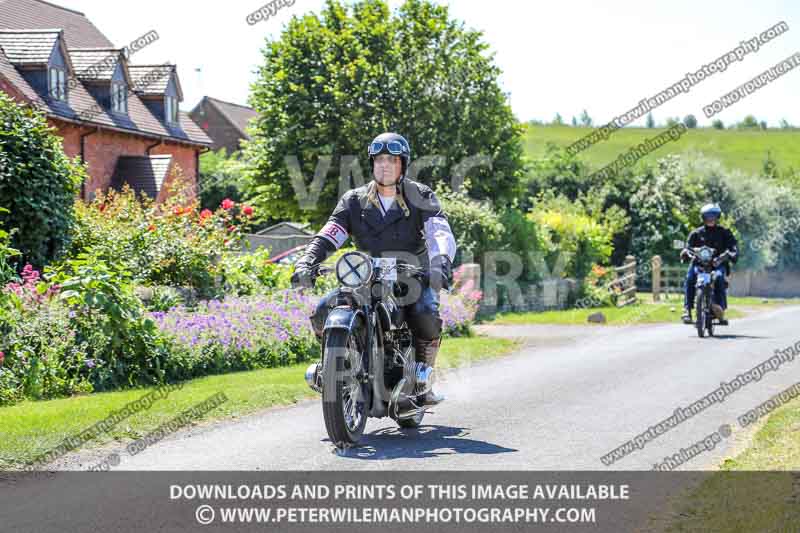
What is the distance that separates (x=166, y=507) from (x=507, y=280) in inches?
806

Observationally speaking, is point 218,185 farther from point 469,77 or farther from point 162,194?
point 469,77

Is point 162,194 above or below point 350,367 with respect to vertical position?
above

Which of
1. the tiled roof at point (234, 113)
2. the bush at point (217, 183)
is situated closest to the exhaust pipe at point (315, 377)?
the bush at point (217, 183)

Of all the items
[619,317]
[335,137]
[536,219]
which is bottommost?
[619,317]

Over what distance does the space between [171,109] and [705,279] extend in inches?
1041

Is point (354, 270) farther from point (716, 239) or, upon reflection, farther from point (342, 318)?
point (716, 239)

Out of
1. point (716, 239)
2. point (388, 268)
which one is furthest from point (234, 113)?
point (388, 268)

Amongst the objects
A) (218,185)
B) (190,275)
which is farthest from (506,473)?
(218,185)

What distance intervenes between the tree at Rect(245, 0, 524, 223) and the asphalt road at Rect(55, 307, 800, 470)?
19312 millimetres

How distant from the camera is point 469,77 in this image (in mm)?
33344

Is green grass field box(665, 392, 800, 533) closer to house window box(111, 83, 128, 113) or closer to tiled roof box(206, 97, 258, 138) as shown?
house window box(111, 83, 128, 113)

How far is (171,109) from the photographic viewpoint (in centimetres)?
3831

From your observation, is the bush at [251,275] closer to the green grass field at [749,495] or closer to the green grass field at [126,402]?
the green grass field at [126,402]

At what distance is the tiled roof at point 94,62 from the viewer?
32062 millimetres
